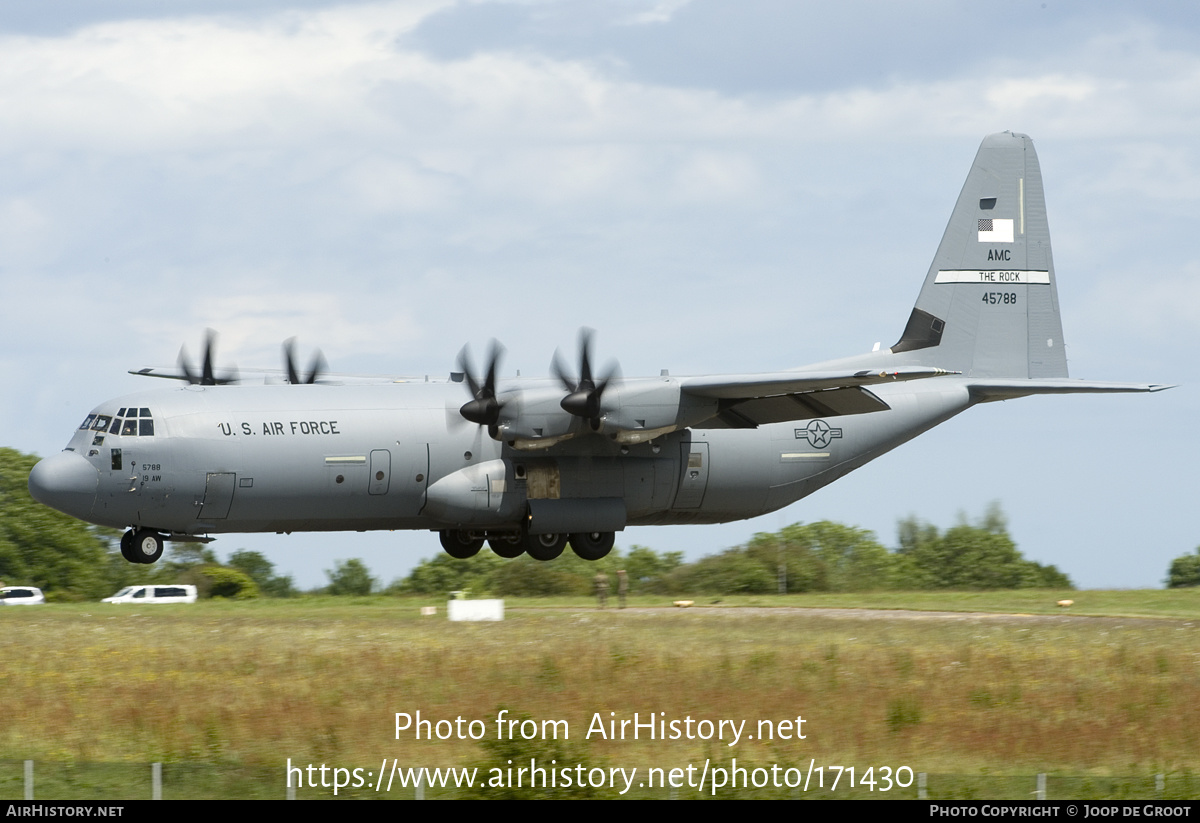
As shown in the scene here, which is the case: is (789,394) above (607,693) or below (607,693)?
above

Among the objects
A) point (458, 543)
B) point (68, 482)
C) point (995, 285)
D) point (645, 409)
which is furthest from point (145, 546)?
point (995, 285)

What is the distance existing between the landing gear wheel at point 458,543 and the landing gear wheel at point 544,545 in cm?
154

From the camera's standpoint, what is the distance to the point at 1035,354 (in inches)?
1377

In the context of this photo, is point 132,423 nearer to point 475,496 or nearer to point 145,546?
point 145,546

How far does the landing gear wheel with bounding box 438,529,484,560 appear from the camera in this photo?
102 feet

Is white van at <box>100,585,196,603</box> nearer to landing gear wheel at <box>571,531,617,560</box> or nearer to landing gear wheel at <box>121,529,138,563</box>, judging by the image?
landing gear wheel at <box>121,529,138,563</box>

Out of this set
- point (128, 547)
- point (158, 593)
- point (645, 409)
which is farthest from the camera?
point (158, 593)

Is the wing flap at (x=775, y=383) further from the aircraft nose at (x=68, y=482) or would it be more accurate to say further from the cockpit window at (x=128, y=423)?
the aircraft nose at (x=68, y=482)

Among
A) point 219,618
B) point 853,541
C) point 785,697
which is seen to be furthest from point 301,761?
point 853,541

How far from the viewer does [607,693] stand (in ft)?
62.5

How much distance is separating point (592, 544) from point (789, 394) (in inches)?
214

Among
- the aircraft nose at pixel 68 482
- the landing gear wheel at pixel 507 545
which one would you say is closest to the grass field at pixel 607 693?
the aircraft nose at pixel 68 482

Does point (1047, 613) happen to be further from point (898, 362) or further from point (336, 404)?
point (336, 404)

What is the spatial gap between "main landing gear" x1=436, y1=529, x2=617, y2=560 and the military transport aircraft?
46mm
